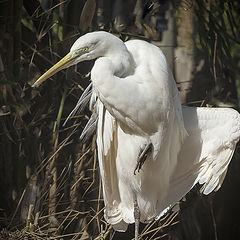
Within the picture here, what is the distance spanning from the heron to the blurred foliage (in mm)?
227

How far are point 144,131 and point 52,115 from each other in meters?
0.62

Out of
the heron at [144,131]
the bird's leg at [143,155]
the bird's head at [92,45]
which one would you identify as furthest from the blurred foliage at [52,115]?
the bird's head at [92,45]

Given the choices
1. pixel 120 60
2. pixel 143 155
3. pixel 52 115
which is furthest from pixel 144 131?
pixel 52 115

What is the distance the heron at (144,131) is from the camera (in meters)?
1.77

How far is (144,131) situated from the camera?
191 centimetres

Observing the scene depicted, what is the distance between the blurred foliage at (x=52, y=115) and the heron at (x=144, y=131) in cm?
23

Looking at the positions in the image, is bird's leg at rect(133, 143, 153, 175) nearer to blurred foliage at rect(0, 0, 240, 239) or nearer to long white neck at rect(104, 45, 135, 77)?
long white neck at rect(104, 45, 135, 77)

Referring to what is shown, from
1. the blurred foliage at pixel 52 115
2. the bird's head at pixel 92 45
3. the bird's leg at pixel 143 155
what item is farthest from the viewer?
the blurred foliage at pixel 52 115

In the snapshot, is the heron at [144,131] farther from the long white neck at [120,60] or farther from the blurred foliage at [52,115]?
the blurred foliage at [52,115]

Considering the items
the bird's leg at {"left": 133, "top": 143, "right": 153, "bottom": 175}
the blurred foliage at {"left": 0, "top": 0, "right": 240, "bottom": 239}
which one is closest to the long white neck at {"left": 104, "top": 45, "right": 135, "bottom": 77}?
the bird's leg at {"left": 133, "top": 143, "right": 153, "bottom": 175}

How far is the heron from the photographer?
1770mm

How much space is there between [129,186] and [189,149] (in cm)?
27

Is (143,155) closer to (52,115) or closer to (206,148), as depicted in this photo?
(206,148)

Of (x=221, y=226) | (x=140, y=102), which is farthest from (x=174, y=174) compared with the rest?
(x=221, y=226)
